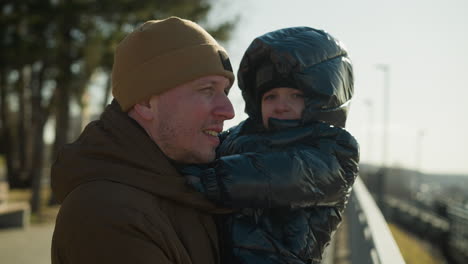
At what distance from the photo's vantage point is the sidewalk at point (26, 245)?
9.75 meters

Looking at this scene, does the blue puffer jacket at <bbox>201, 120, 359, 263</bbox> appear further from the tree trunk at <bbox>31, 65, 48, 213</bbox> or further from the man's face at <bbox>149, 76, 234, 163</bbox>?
the tree trunk at <bbox>31, 65, 48, 213</bbox>

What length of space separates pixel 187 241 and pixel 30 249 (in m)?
9.82

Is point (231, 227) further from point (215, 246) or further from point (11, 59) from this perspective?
point (11, 59)

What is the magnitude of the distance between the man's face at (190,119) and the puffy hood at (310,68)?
48cm

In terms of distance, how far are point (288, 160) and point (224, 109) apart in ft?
1.16

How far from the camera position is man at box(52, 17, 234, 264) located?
1871 mm

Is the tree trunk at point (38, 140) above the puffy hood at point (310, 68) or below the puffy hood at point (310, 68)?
below

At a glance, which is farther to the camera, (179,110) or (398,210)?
(398,210)

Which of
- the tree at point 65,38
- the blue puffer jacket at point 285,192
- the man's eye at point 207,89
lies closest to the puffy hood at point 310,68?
the blue puffer jacket at point 285,192

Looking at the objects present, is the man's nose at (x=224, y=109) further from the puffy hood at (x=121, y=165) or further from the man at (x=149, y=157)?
the puffy hood at (x=121, y=165)

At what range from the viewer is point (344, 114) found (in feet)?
9.00

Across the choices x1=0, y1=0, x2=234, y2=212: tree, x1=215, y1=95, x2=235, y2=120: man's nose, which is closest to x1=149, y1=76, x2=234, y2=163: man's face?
x1=215, y1=95, x2=235, y2=120: man's nose

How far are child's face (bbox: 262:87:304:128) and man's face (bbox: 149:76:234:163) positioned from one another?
435 millimetres

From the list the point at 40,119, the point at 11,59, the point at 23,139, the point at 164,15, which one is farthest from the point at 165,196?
the point at 23,139
